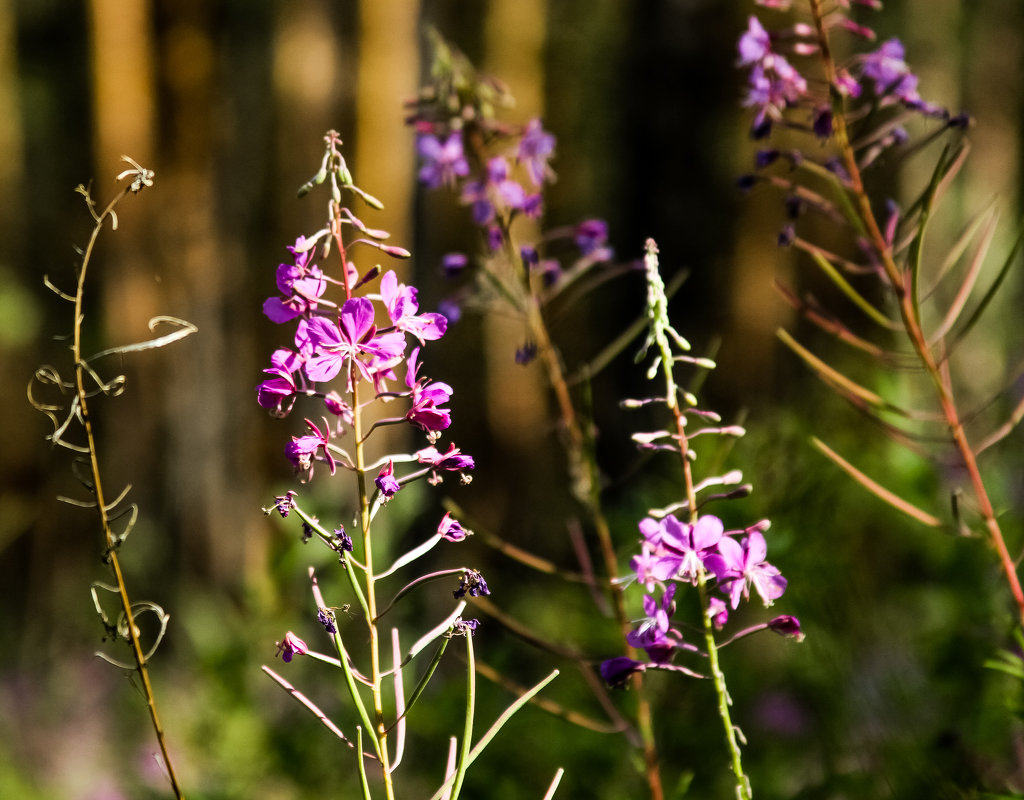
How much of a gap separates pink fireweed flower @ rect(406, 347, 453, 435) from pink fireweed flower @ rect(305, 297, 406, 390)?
0.09 ft

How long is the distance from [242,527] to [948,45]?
7969 mm

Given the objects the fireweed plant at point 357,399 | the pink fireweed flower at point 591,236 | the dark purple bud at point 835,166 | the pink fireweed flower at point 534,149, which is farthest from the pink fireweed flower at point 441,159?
the fireweed plant at point 357,399

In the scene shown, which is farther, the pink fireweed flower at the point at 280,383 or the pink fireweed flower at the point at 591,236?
the pink fireweed flower at the point at 591,236

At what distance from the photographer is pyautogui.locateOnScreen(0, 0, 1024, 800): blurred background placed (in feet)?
7.07

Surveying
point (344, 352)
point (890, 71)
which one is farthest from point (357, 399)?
point (890, 71)

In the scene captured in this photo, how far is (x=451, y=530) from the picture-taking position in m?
0.97

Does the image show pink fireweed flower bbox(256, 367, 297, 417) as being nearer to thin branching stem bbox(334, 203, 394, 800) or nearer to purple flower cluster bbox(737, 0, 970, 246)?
thin branching stem bbox(334, 203, 394, 800)

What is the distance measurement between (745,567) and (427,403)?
1.15 ft

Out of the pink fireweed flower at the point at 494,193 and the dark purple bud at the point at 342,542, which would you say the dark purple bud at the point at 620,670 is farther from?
the pink fireweed flower at the point at 494,193

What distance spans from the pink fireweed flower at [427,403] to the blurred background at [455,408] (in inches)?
23.7

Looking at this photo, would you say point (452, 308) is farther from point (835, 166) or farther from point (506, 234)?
point (835, 166)

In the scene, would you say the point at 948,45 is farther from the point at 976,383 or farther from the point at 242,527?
the point at 242,527

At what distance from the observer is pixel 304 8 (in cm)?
927

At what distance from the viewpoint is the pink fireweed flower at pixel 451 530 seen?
94 centimetres
